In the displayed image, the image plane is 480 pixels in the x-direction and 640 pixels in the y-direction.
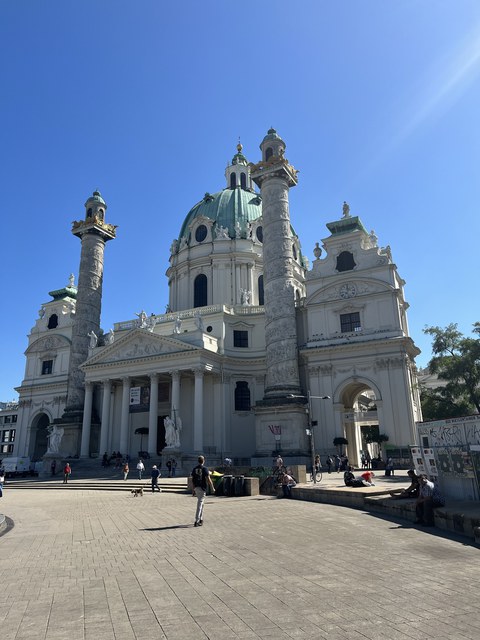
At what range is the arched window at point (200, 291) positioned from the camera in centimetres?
5649

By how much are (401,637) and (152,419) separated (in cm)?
3959

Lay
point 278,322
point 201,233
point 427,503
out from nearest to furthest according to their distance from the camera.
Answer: point 427,503, point 278,322, point 201,233

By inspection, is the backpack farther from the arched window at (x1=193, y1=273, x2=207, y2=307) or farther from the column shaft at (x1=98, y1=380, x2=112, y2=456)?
the arched window at (x1=193, y1=273, x2=207, y2=307)

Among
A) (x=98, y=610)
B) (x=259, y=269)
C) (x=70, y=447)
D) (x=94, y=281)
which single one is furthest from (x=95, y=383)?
(x=98, y=610)

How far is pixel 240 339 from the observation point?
49.0 metres

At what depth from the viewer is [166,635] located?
17.6ft

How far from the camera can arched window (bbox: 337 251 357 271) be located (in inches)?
1725

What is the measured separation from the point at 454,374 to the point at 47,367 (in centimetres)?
4603

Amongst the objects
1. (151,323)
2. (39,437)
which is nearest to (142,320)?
(151,323)

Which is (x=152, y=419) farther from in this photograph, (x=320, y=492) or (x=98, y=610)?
(x=98, y=610)

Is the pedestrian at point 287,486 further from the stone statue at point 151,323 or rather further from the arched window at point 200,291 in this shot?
the arched window at point 200,291

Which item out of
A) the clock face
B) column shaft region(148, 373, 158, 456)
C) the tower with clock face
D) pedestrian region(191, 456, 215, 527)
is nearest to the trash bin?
pedestrian region(191, 456, 215, 527)

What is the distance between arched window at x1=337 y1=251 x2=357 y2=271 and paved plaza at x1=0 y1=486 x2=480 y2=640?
32349 mm

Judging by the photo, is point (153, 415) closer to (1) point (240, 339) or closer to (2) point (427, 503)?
(1) point (240, 339)
